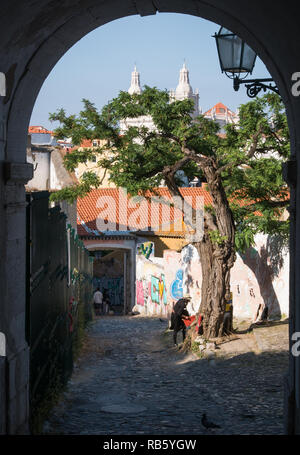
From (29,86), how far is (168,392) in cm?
566

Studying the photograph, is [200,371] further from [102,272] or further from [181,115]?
[102,272]

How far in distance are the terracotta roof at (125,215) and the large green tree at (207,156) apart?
48.3 feet

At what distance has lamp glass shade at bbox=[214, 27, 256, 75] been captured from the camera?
848 centimetres

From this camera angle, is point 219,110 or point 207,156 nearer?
point 207,156

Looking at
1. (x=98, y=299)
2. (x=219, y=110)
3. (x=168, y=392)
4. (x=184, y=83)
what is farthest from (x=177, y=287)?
(x=184, y=83)

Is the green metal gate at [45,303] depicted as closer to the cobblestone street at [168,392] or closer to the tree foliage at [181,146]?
the cobblestone street at [168,392]

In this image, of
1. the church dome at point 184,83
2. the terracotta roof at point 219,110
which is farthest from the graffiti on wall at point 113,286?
the church dome at point 184,83

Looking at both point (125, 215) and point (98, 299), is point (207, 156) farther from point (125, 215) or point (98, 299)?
point (125, 215)

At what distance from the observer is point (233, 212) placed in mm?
16188

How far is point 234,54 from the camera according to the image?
8.52 m

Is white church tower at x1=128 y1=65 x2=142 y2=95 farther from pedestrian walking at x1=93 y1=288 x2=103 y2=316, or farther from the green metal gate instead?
the green metal gate

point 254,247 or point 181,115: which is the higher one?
point 181,115
